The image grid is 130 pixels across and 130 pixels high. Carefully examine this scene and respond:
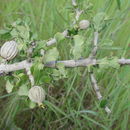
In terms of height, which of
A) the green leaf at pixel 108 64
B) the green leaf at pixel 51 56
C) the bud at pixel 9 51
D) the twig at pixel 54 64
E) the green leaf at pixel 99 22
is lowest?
the green leaf at pixel 108 64

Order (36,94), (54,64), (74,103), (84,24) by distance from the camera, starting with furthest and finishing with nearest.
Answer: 1. (74,103)
2. (84,24)
3. (54,64)
4. (36,94)

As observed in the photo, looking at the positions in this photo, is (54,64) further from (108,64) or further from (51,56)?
(108,64)

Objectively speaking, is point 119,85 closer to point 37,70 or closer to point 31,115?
point 31,115

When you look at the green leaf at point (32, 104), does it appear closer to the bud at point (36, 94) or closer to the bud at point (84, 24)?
the bud at point (36, 94)

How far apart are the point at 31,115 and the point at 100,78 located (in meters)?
0.52

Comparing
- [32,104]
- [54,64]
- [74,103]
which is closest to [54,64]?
[54,64]

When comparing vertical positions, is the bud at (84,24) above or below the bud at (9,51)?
above

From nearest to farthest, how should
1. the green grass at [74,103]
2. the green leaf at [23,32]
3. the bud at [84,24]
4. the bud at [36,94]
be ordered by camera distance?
the bud at [36,94] < the green leaf at [23,32] < the bud at [84,24] < the green grass at [74,103]

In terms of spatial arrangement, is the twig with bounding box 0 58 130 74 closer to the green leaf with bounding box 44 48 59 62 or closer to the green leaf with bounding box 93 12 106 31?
the green leaf with bounding box 44 48 59 62

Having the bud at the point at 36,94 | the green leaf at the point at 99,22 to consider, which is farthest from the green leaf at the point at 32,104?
the green leaf at the point at 99,22

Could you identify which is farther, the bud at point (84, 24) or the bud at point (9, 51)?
the bud at point (84, 24)

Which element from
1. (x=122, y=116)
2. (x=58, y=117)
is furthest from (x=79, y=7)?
(x=122, y=116)

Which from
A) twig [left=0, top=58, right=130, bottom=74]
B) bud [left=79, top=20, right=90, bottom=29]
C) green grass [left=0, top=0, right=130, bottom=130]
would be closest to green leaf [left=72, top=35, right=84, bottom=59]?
twig [left=0, top=58, right=130, bottom=74]

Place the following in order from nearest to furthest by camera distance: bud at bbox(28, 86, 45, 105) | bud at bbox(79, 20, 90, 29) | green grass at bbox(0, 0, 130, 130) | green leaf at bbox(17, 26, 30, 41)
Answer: bud at bbox(28, 86, 45, 105)
green leaf at bbox(17, 26, 30, 41)
bud at bbox(79, 20, 90, 29)
green grass at bbox(0, 0, 130, 130)
